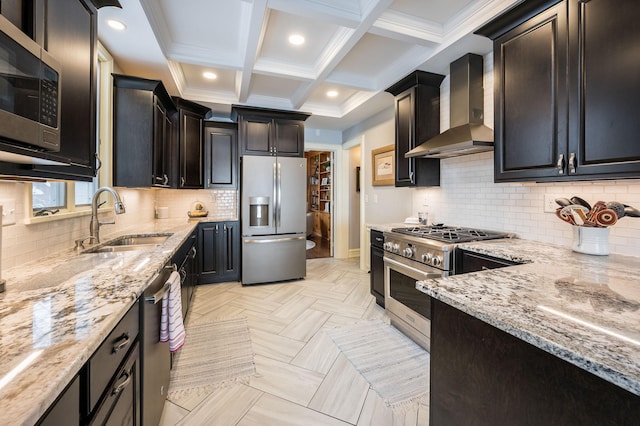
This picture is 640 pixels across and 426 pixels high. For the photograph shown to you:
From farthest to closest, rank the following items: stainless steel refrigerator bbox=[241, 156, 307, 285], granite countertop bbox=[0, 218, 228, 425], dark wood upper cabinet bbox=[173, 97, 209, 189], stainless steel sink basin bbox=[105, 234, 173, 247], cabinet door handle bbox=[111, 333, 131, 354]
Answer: stainless steel refrigerator bbox=[241, 156, 307, 285] → dark wood upper cabinet bbox=[173, 97, 209, 189] → stainless steel sink basin bbox=[105, 234, 173, 247] → cabinet door handle bbox=[111, 333, 131, 354] → granite countertop bbox=[0, 218, 228, 425]

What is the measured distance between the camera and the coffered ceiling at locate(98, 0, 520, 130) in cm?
204

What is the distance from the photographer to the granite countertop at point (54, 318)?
0.49m

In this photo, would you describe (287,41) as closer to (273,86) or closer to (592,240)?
(273,86)

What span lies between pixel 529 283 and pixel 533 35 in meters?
1.70

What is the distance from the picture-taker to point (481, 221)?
101 inches

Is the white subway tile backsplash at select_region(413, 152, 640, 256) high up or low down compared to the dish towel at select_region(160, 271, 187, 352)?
up

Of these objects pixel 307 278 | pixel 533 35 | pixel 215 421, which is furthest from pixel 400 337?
pixel 533 35

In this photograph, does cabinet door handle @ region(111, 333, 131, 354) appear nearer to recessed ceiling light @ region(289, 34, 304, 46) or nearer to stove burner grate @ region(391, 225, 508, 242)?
stove burner grate @ region(391, 225, 508, 242)

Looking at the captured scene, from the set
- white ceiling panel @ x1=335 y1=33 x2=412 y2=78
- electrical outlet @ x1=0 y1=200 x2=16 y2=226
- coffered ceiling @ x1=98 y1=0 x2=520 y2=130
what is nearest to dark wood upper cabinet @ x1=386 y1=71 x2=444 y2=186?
coffered ceiling @ x1=98 y1=0 x2=520 y2=130

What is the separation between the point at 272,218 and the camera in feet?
Answer: 12.5

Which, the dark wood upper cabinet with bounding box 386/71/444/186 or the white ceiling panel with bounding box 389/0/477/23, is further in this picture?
the dark wood upper cabinet with bounding box 386/71/444/186

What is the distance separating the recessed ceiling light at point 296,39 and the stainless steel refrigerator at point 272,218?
151cm

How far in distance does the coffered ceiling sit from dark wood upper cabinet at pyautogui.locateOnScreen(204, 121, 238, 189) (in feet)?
1.47

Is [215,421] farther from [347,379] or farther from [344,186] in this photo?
[344,186]
